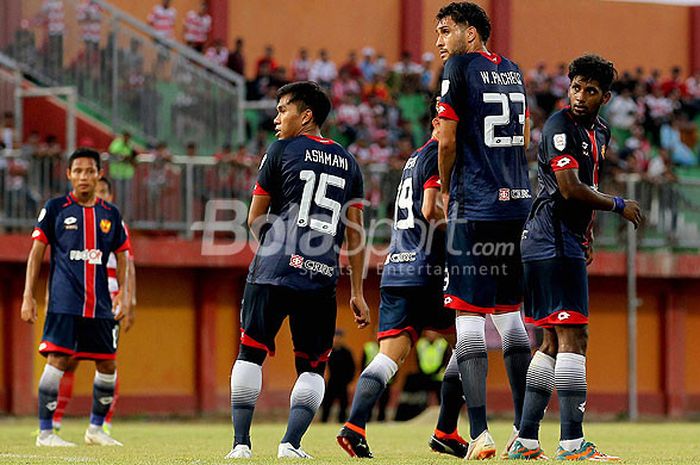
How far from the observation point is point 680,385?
3048cm

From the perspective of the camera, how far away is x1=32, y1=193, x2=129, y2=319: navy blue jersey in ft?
42.9

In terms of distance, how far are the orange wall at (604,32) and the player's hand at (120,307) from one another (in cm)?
2612

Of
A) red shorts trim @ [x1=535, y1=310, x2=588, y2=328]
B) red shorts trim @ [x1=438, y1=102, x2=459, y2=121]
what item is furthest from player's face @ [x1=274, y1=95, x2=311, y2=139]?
red shorts trim @ [x1=535, y1=310, x2=588, y2=328]

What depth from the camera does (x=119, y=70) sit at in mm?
25422

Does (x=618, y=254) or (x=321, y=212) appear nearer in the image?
(x=321, y=212)

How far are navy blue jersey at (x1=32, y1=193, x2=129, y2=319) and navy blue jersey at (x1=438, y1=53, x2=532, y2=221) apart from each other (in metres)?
4.54

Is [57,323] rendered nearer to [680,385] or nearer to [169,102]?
[169,102]

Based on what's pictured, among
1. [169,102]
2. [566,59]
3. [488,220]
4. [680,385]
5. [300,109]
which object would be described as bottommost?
[680,385]

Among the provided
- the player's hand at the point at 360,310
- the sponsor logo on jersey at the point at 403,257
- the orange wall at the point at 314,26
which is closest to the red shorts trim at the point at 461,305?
the player's hand at the point at 360,310

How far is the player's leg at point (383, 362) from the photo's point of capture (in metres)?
10.1

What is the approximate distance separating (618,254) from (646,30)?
13.6 meters

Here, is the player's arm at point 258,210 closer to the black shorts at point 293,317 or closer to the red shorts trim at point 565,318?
the black shorts at point 293,317

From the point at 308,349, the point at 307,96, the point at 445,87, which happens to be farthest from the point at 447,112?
the point at 308,349

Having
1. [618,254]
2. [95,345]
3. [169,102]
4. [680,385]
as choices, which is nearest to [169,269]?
[169,102]
